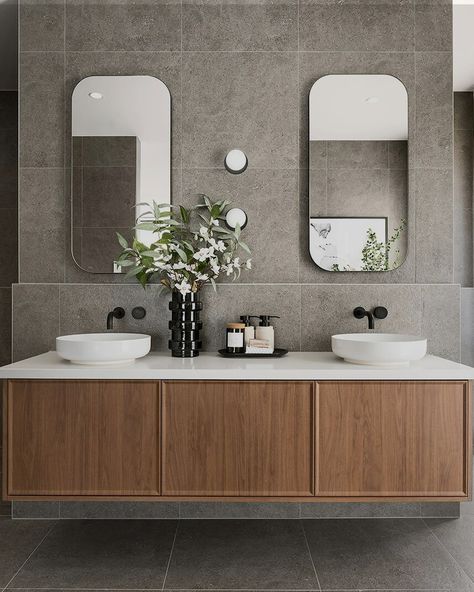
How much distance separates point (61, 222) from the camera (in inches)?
109

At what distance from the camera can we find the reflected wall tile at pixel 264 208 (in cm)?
276

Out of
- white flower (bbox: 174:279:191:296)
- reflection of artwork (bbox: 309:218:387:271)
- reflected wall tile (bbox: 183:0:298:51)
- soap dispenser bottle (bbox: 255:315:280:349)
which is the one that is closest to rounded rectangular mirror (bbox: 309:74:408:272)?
reflection of artwork (bbox: 309:218:387:271)

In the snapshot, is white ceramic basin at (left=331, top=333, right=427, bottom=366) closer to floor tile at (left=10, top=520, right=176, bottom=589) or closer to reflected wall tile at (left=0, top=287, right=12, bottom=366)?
floor tile at (left=10, top=520, right=176, bottom=589)

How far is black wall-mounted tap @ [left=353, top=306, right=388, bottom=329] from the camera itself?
2.62 m

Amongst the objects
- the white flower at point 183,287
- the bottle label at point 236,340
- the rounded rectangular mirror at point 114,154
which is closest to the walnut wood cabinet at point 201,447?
the bottle label at point 236,340

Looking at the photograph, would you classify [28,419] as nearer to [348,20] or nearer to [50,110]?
[50,110]

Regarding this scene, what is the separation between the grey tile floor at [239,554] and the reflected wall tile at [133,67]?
6.08 ft

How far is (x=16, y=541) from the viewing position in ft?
7.91

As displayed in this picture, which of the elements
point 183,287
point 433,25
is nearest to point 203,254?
point 183,287

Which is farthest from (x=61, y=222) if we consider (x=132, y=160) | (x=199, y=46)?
(x=199, y=46)

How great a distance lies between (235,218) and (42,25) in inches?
56.3

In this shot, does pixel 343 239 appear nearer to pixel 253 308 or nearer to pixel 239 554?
pixel 253 308

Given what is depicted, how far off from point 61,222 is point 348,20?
1834 mm

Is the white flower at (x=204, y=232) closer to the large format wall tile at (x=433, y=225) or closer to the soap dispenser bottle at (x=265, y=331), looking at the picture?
the soap dispenser bottle at (x=265, y=331)
